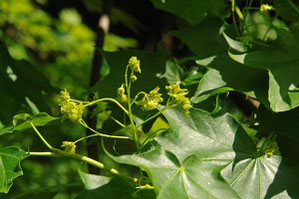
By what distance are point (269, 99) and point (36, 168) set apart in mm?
1926

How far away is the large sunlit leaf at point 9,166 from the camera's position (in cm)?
71

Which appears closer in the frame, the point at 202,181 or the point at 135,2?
Answer: the point at 202,181

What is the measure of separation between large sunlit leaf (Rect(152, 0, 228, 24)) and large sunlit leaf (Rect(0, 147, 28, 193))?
1.76ft

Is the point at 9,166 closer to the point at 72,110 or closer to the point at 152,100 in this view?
the point at 72,110

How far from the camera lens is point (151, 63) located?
3.16 feet

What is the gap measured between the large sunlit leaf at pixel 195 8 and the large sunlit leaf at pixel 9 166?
535 mm

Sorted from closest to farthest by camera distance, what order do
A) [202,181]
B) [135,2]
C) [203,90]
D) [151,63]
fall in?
[202,181], [203,90], [151,63], [135,2]

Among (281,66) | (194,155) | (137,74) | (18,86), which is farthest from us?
(18,86)

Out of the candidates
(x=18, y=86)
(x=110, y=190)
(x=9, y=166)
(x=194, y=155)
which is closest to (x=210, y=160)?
(x=194, y=155)

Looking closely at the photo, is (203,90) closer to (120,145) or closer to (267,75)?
(267,75)

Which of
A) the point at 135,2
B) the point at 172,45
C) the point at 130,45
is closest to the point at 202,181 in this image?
the point at 172,45

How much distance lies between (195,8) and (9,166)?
58 centimetres

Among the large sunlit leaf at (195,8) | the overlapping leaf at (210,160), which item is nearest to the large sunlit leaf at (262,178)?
the overlapping leaf at (210,160)

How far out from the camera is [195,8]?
1026mm
